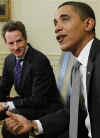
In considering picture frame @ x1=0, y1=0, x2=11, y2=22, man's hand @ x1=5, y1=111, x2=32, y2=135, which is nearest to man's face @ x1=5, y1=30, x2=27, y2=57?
man's hand @ x1=5, y1=111, x2=32, y2=135

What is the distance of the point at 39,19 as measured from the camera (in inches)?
130

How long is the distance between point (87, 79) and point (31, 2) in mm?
2357

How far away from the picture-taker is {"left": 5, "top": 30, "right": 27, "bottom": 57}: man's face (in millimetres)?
2160

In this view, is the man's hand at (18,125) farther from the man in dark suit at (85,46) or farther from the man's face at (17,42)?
the man's face at (17,42)

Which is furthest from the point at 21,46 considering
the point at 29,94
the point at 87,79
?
the point at 87,79

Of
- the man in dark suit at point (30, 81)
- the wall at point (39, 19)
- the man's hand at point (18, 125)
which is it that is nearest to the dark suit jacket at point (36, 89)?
the man in dark suit at point (30, 81)

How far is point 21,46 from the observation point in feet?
7.11

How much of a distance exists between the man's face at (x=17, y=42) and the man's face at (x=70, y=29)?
94 centimetres

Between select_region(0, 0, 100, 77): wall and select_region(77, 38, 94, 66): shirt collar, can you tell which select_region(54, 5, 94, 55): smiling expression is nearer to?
select_region(77, 38, 94, 66): shirt collar

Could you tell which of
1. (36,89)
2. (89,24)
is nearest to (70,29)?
(89,24)

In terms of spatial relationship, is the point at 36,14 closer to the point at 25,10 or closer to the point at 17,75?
the point at 25,10

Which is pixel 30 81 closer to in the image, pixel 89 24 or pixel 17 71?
pixel 17 71

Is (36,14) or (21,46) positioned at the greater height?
(36,14)

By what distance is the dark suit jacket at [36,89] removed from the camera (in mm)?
2082
